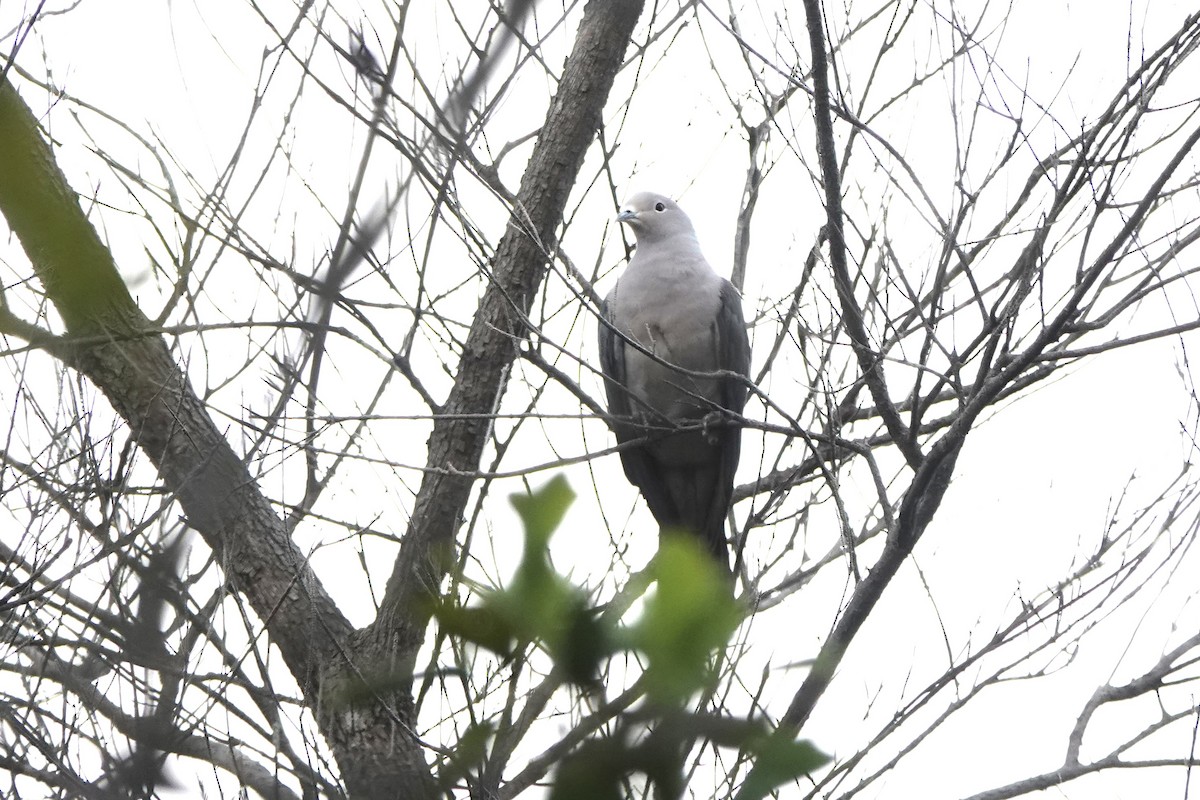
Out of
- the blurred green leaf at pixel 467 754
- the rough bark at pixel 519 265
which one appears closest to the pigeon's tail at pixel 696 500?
the rough bark at pixel 519 265

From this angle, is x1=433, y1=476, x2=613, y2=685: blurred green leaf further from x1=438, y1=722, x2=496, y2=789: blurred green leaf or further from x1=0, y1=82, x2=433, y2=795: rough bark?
x1=0, y1=82, x2=433, y2=795: rough bark

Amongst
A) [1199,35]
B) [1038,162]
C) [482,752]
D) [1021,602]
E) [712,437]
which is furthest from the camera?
[712,437]

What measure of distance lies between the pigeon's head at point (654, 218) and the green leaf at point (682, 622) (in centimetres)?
440

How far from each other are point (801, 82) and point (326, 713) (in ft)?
6.83

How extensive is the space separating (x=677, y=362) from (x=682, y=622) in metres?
4.15

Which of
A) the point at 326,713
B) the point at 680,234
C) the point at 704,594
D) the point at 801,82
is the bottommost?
the point at 704,594

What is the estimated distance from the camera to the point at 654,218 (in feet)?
16.9

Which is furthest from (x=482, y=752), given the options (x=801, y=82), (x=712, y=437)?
(x=712, y=437)

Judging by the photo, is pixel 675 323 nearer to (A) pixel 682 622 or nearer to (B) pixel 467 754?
(B) pixel 467 754

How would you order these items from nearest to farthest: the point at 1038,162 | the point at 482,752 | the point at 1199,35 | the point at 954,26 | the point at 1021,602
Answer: the point at 482,752, the point at 1199,35, the point at 1038,162, the point at 954,26, the point at 1021,602

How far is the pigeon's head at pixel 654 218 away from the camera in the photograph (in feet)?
A: 16.9

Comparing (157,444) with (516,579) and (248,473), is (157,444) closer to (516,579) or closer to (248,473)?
(248,473)

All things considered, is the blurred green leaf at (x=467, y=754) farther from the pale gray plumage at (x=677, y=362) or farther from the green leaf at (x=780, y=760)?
the pale gray plumage at (x=677, y=362)

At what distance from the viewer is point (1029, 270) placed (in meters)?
2.69
